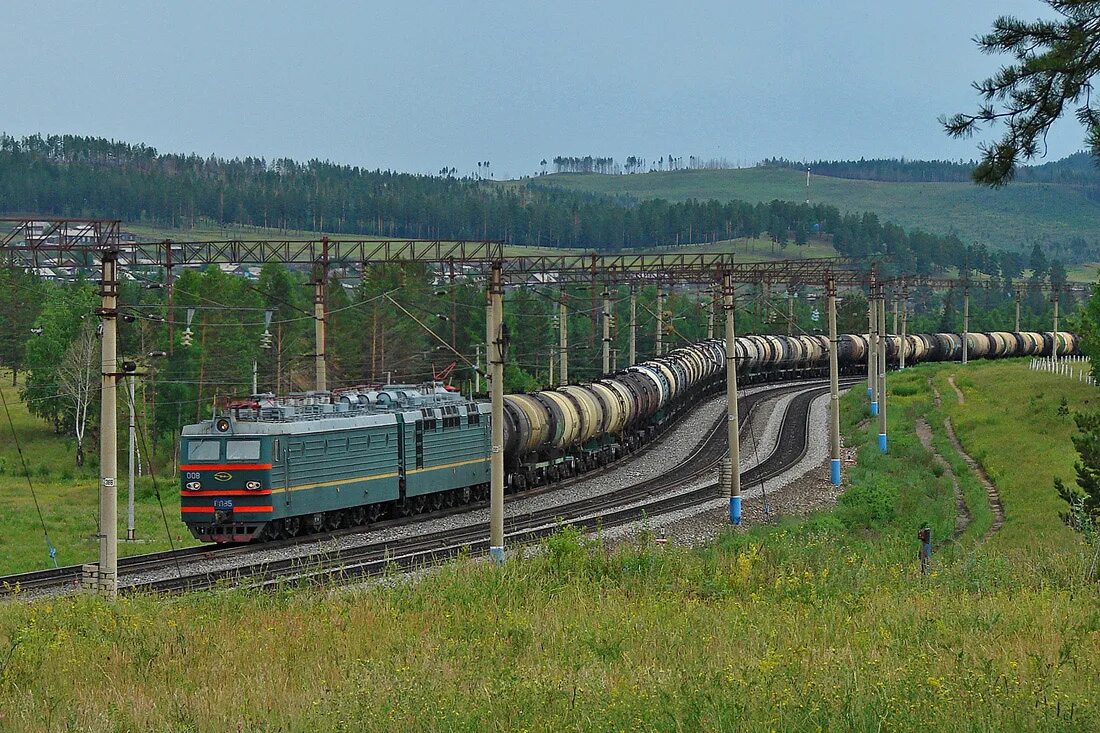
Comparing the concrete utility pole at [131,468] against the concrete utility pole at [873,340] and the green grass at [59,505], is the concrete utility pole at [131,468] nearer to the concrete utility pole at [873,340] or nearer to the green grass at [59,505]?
the green grass at [59,505]

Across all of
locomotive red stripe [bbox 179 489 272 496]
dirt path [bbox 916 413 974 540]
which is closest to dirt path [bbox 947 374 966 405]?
dirt path [bbox 916 413 974 540]

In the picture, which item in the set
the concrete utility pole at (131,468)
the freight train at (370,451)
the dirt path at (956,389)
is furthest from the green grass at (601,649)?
the dirt path at (956,389)

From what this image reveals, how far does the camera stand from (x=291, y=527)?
116ft

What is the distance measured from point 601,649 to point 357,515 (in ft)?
84.9

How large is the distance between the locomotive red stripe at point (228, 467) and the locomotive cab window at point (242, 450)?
0.50ft

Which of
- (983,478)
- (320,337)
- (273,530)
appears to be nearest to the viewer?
(273,530)

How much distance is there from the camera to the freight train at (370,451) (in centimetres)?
3362

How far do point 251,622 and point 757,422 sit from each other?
57727mm

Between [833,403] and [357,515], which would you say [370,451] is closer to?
[357,515]

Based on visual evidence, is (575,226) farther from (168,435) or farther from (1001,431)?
(1001,431)

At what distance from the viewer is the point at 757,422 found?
2798 inches

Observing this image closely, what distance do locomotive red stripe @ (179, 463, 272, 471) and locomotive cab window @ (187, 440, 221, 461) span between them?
0.58 feet

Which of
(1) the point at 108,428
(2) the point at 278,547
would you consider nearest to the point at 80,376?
(2) the point at 278,547

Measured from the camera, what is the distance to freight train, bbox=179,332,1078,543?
33.6 meters
